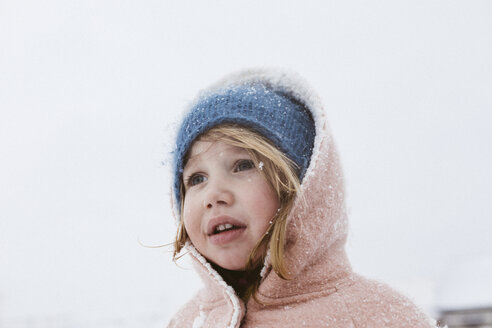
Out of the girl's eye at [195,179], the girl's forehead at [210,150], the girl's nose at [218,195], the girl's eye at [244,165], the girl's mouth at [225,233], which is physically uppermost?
the girl's forehead at [210,150]

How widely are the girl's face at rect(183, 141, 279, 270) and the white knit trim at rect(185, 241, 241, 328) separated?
0.04 meters

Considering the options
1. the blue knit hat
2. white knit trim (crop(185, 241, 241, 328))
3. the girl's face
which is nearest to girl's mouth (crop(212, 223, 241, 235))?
the girl's face

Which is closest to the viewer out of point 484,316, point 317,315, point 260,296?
point 317,315

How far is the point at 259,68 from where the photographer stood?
1649 millimetres

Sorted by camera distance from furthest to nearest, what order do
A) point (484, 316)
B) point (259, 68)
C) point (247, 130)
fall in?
point (484, 316) → point (259, 68) → point (247, 130)

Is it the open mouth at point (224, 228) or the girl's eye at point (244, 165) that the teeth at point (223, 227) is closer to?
the open mouth at point (224, 228)

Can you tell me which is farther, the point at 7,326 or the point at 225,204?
the point at 7,326

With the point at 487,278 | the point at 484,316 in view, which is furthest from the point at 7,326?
the point at 487,278

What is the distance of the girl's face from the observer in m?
1.23

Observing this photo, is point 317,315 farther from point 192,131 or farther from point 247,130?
point 192,131

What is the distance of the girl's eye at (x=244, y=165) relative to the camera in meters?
1.31

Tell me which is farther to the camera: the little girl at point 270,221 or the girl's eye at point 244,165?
the girl's eye at point 244,165

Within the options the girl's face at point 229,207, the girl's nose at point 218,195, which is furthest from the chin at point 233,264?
the girl's nose at point 218,195

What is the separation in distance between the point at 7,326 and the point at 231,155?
28.0 feet
